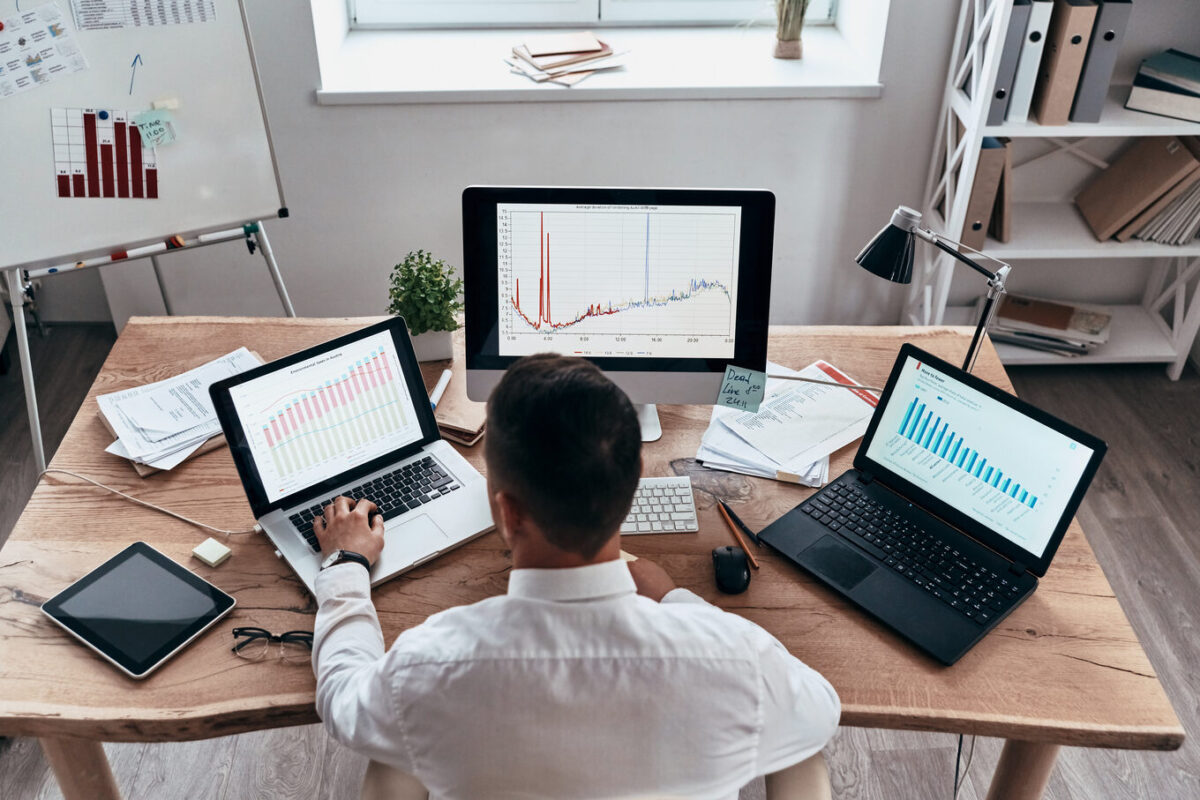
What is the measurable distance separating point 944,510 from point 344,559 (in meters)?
0.90

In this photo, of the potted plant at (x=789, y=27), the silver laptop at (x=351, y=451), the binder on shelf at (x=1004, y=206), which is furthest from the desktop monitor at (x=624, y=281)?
the potted plant at (x=789, y=27)

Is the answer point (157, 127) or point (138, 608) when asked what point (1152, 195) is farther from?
point (138, 608)

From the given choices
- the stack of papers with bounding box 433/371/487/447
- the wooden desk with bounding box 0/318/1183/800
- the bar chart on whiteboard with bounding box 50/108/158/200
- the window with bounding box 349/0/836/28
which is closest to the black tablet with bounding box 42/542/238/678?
the wooden desk with bounding box 0/318/1183/800

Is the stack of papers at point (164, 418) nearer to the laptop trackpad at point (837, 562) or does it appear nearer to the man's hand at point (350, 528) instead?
the man's hand at point (350, 528)

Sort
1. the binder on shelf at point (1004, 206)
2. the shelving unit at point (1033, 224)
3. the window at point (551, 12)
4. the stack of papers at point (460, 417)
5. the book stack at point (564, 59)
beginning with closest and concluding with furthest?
the stack of papers at point (460, 417)
the shelving unit at point (1033, 224)
the binder on shelf at point (1004, 206)
the book stack at point (564, 59)
the window at point (551, 12)

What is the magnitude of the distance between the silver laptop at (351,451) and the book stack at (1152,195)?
225 centimetres

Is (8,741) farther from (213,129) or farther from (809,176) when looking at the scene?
(809,176)

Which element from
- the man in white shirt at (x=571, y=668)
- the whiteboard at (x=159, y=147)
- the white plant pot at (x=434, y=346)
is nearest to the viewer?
the man in white shirt at (x=571, y=668)

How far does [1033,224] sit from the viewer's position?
297 cm

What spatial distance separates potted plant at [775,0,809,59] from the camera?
2.93 metres

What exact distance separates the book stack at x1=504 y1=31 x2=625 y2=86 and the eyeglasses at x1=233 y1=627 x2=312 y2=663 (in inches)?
76.7

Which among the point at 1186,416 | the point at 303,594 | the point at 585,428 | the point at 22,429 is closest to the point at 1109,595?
the point at 585,428

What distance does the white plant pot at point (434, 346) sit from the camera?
72.8 inches

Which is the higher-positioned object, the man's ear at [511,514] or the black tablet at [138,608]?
the man's ear at [511,514]
